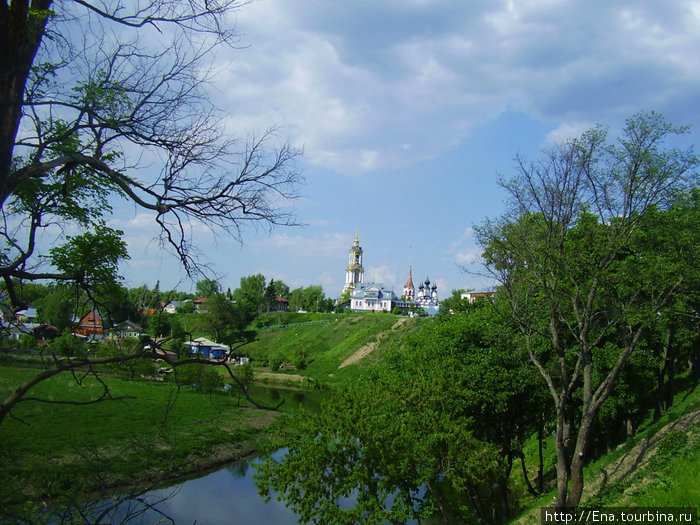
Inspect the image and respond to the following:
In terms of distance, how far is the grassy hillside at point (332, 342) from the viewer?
5888 centimetres

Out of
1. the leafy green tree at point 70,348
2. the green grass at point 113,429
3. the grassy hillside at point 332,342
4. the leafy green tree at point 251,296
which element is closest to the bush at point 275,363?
the grassy hillside at point 332,342

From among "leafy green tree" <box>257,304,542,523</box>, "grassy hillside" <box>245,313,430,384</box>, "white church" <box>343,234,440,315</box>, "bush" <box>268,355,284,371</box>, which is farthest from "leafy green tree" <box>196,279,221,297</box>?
"white church" <box>343,234,440,315</box>

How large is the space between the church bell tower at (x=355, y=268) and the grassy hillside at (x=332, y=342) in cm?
3642

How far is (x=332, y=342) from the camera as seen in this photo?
72125 millimetres

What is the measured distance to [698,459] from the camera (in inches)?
471

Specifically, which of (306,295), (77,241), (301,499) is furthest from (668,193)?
(306,295)

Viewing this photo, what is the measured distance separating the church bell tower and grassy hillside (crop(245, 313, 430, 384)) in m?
36.4

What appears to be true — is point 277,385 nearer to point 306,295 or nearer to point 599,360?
point 599,360

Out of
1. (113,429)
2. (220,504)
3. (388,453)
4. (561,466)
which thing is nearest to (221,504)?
(220,504)

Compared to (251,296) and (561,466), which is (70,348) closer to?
(561,466)

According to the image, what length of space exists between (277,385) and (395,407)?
130 feet

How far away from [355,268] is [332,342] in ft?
177

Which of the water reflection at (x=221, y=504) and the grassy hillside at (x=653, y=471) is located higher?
the grassy hillside at (x=653, y=471)

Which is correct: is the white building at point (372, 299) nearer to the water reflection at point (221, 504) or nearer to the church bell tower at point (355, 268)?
the church bell tower at point (355, 268)
